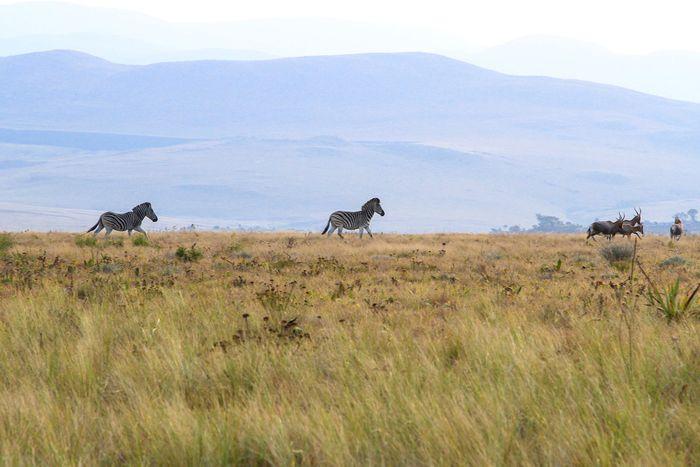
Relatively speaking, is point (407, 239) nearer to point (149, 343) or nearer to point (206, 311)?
point (206, 311)

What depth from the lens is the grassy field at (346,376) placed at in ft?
19.6

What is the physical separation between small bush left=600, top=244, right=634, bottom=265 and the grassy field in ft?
21.6

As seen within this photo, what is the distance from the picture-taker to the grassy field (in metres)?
5.96

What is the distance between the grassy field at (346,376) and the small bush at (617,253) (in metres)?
6.57

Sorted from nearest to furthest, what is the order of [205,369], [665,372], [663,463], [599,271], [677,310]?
1. [663,463]
2. [665,372]
3. [205,369]
4. [677,310]
5. [599,271]

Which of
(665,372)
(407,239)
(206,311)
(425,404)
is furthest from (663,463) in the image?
(407,239)

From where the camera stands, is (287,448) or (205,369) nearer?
(287,448)

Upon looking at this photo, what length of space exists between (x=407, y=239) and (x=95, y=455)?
81.5ft

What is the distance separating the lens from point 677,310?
10398 mm

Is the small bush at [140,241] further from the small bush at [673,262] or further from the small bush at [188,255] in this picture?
the small bush at [673,262]

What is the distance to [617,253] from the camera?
20.5 meters

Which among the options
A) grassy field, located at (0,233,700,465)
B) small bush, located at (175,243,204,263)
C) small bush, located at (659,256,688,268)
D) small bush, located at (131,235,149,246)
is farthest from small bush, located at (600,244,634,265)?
small bush, located at (131,235,149,246)

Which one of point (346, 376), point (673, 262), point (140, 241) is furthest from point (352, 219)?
point (346, 376)

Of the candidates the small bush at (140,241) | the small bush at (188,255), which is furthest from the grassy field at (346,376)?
the small bush at (140,241)
